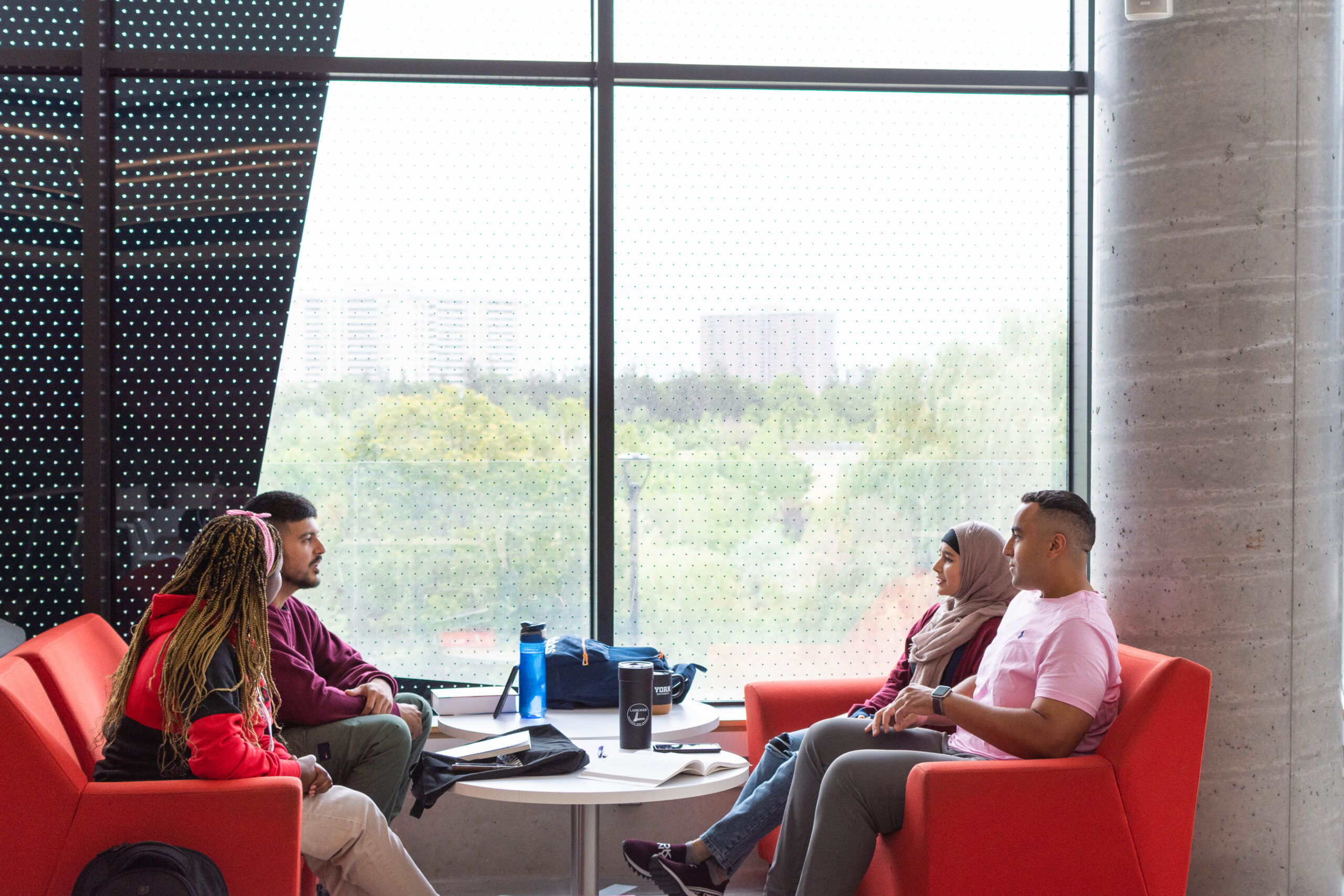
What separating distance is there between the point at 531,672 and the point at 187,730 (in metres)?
1.00

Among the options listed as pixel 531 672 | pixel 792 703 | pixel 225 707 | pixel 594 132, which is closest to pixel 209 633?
pixel 225 707

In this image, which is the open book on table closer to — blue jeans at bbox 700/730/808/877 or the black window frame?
blue jeans at bbox 700/730/808/877

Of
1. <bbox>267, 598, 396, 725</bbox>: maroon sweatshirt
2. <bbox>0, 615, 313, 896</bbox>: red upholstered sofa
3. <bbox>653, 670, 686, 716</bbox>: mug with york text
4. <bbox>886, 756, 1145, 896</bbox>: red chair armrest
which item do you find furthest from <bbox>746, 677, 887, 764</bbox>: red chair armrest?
<bbox>0, 615, 313, 896</bbox>: red upholstered sofa

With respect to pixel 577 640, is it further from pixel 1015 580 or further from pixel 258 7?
pixel 258 7

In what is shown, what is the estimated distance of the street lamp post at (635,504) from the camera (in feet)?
12.3

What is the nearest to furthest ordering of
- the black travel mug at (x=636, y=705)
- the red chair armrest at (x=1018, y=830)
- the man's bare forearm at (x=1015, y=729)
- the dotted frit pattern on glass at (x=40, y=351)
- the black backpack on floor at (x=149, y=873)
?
the black backpack on floor at (x=149, y=873) < the red chair armrest at (x=1018, y=830) < the man's bare forearm at (x=1015, y=729) < the black travel mug at (x=636, y=705) < the dotted frit pattern on glass at (x=40, y=351)

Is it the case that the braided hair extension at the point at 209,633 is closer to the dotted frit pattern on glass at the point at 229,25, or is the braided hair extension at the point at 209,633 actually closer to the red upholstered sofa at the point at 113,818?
the red upholstered sofa at the point at 113,818

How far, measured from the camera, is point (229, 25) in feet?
11.9

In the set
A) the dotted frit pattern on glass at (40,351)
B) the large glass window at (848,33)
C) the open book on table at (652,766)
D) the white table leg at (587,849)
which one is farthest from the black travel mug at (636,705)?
the large glass window at (848,33)

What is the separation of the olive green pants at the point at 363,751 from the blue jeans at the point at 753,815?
817 millimetres

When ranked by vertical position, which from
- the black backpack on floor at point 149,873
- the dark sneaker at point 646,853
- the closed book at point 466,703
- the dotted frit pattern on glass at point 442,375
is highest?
the dotted frit pattern on glass at point 442,375

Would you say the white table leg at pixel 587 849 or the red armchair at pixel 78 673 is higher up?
the red armchair at pixel 78 673

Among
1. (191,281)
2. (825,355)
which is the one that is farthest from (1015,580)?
(191,281)

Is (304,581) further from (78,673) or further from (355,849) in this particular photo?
(355,849)
